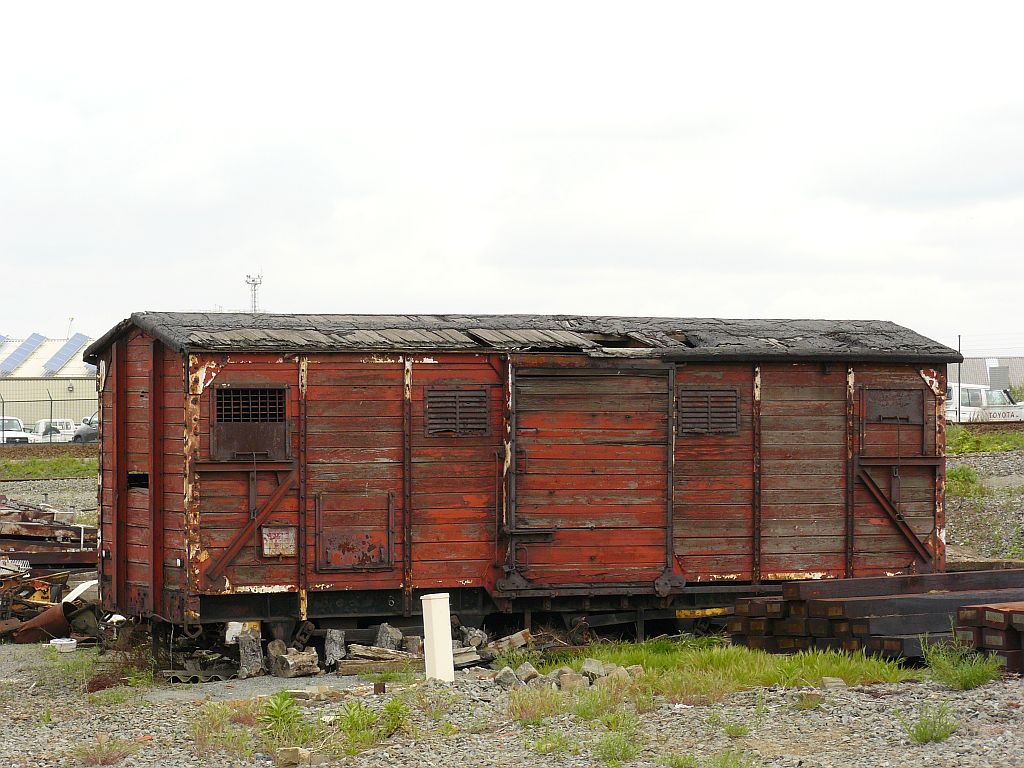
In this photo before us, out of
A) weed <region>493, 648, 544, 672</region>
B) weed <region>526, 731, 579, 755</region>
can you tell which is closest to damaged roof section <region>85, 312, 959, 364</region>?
weed <region>493, 648, 544, 672</region>

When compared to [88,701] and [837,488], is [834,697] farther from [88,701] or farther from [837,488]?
[88,701]

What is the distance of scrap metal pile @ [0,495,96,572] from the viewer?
61.4 ft

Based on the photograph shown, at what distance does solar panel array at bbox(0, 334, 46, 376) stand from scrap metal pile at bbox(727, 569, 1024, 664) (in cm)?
7496

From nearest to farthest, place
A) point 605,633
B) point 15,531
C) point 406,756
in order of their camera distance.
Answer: point 406,756 → point 605,633 → point 15,531

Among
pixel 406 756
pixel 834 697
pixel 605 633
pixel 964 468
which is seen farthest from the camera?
pixel 964 468

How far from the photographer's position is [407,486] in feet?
42.4

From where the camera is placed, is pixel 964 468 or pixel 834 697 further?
pixel 964 468

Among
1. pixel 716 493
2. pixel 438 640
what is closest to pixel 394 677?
pixel 438 640

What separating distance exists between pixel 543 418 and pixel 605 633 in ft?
8.20

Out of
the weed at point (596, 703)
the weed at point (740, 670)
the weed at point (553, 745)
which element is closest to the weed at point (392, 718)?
the weed at point (553, 745)

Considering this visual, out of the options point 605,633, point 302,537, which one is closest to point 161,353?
point 302,537

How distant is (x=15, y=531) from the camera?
64.2 ft

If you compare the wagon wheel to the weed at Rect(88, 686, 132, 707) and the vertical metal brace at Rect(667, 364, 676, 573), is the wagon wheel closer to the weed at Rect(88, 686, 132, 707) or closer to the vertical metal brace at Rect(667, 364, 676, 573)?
the vertical metal brace at Rect(667, 364, 676, 573)

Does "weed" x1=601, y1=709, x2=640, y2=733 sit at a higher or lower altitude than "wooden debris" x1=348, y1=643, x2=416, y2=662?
higher
